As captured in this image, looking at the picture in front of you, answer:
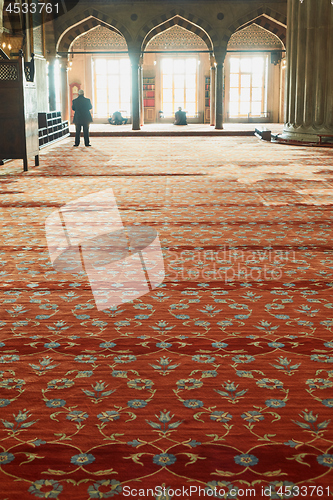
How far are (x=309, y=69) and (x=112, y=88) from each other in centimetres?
1131

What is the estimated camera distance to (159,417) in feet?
5.97

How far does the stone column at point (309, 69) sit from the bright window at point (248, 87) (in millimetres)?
8901

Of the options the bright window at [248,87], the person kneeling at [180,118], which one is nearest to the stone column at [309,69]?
the person kneeling at [180,118]

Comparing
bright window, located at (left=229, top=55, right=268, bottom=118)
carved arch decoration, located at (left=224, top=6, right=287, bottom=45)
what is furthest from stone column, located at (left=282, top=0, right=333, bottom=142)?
bright window, located at (left=229, top=55, right=268, bottom=118)

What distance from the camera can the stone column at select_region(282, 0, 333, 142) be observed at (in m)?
12.3

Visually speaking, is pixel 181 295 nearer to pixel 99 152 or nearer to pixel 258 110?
pixel 99 152

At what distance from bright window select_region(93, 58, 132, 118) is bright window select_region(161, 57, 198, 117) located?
1.43m

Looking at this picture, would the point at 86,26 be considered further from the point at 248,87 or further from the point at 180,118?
the point at 248,87

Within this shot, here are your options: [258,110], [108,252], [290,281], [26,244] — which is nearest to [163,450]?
[290,281]

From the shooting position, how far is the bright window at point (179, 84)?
22.3 metres

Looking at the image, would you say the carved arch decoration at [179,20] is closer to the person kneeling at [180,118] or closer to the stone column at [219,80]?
the stone column at [219,80]

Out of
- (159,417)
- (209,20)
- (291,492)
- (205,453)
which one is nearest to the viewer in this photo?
(291,492)

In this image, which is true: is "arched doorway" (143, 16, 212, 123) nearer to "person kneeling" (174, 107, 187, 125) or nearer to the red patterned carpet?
"person kneeling" (174, 107, 187, 125)

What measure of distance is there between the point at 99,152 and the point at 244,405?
965 cm
